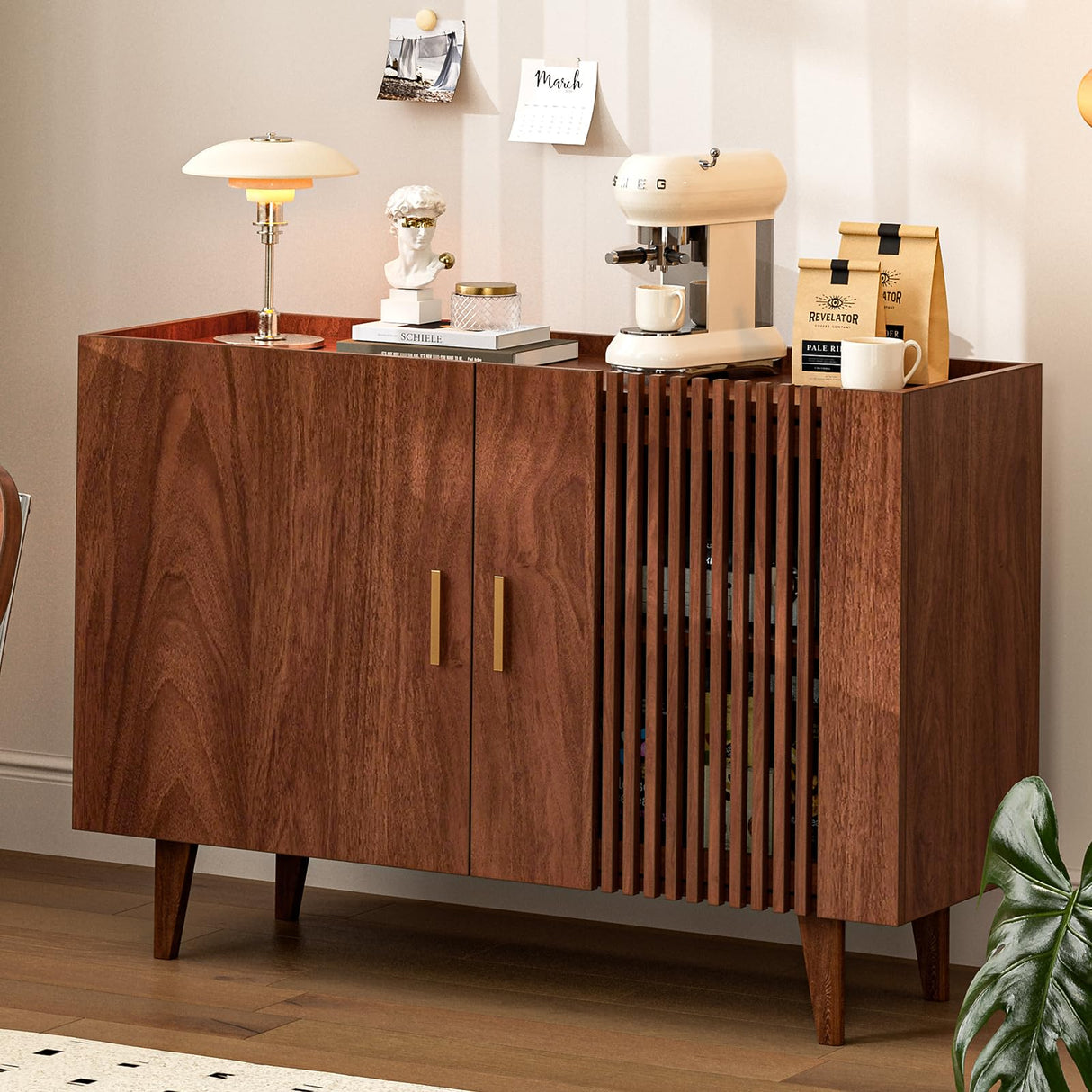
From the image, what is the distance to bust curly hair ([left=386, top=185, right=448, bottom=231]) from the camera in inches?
133

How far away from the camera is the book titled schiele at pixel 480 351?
3.14 meters

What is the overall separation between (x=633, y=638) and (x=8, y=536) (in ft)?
3.53

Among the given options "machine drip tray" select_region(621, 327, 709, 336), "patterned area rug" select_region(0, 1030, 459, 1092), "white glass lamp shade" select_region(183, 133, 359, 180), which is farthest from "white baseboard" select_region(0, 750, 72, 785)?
"machine drip tray" select_region(621, 327, 709, 336)

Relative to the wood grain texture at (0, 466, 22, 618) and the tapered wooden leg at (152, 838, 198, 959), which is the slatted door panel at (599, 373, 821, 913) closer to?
the tapered wooden leg at (152, 838, 198, 959)

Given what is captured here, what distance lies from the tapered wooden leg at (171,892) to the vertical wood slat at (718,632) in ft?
2.90

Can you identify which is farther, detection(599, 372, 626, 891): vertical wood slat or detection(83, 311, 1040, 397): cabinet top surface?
detection(83, 311, 1040, 397): cabinet top surface

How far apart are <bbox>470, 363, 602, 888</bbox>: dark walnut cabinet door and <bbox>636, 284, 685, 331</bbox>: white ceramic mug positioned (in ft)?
0.42

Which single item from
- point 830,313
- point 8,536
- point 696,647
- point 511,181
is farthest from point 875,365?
point 8,536

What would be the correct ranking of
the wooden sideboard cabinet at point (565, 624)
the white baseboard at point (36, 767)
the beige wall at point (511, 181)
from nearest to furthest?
the wooden sideboard cabinet at point (565, 624)
the beige wall at point (511, 181)
the white baseboard at point (36, 767)

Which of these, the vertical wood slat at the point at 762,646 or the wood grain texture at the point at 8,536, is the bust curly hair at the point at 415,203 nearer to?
the vertical wood slat at the point at 762,646

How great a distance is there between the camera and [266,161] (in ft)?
11.1

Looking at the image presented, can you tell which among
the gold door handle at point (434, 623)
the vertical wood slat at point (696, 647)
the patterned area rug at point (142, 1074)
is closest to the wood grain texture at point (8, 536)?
the patterned area rug at point (142, 1074)

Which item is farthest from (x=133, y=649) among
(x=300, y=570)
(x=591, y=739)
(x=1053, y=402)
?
(x=1053, y=402)

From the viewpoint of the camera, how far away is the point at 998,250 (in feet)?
10.7
